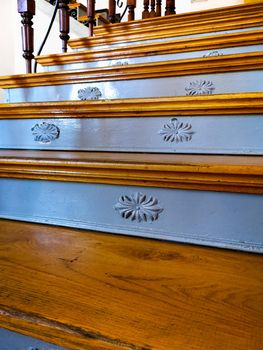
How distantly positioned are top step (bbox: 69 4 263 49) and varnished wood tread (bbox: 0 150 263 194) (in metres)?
0.81

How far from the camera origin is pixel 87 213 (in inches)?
23.4

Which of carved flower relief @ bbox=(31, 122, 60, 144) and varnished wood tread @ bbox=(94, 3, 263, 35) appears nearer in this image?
carved flower relief @ bbox=(31, 122, 60, 144)

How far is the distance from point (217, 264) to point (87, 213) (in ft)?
0.91

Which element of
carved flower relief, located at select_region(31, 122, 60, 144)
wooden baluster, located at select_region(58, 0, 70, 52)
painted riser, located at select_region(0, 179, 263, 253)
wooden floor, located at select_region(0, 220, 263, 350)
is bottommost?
wooden floor, located at select_region(0, 220, 263, 350)

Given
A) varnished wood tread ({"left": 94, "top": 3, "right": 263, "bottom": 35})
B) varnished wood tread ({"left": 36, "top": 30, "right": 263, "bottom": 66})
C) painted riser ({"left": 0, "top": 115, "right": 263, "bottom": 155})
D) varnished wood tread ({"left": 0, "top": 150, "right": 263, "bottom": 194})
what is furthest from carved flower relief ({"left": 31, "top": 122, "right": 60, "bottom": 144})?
varnished wood tread ({"left": 94, "top": 3, "right": 263, "bottom": 35})

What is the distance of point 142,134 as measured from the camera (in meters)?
0.71

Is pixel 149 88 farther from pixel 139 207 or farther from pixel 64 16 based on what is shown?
pixel 64 16

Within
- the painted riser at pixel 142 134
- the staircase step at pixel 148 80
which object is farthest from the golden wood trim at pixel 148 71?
→ the painted riser at pixel 142 134

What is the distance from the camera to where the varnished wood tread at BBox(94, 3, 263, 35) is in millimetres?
1188

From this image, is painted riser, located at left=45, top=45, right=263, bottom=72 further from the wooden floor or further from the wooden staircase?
the wooden floor

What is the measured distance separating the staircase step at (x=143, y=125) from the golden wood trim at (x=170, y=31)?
0.70 meters

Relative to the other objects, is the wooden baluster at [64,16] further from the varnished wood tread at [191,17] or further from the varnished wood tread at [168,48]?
the varnished wood tread at [191,17]

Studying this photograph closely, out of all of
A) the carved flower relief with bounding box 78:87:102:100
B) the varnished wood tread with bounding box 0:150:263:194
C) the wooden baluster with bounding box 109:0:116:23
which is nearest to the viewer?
the varnished wood tread with bounding box 0:150:263:194

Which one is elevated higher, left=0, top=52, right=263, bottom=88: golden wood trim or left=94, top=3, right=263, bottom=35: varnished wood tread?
left=94, top=3, right=263, bottom=35: varnished wood tread
